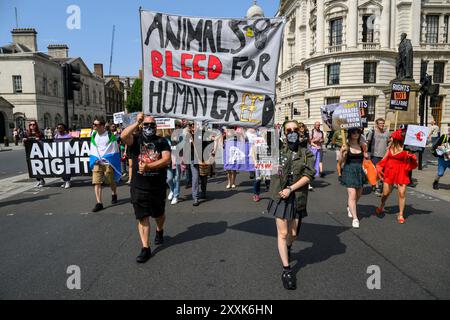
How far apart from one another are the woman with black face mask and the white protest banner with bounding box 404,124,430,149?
5.44m

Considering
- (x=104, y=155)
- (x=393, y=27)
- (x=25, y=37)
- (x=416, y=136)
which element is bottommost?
(x=104, y=155)

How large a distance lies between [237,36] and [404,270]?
3.67m

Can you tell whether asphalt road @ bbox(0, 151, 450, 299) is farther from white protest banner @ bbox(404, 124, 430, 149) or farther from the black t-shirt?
white protest banner @ bbox(404, 124, 430, 149)

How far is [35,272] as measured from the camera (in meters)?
4.07

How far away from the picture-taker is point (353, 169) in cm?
615

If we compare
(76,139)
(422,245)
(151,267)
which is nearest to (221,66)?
(151,267)

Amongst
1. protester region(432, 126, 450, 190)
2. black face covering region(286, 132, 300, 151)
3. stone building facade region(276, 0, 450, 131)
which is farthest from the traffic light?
stone building facade region(276, 0, 450, 131)

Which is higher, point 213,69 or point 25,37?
point 25,37

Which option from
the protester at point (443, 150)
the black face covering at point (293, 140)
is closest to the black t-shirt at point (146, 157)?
the black face covering at point (293, 140)

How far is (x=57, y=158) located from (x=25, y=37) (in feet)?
179

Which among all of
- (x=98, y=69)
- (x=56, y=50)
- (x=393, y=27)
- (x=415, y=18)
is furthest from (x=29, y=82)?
(x=415, y=18)

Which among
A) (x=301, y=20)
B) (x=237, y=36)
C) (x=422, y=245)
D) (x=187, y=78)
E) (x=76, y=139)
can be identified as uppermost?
(x=301, y=20)

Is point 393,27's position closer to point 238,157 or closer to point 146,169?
point 238,157
